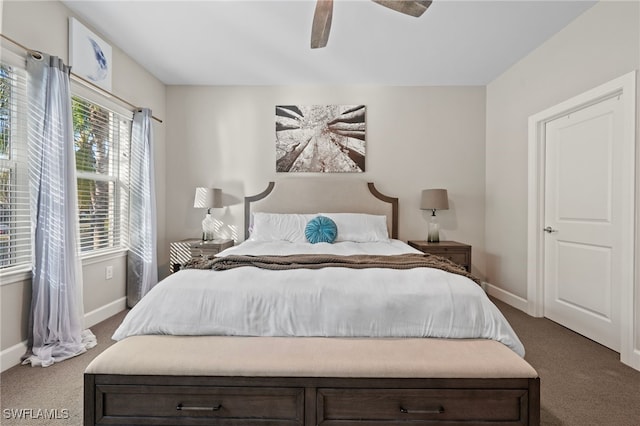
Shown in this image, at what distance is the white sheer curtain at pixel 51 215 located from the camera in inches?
90.5

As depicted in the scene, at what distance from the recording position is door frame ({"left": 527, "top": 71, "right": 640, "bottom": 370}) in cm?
230

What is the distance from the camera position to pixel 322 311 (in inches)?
68.1

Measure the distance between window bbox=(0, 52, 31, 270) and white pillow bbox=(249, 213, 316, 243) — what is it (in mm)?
1899

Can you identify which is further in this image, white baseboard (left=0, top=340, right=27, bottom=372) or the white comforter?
white baseboard (left=0, top=340, right=27, bottom=372)

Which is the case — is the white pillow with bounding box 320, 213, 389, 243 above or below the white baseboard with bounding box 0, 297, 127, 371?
above

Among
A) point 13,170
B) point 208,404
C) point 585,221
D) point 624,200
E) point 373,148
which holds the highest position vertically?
point 373,148

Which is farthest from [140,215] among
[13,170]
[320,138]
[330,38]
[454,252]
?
[454,252]

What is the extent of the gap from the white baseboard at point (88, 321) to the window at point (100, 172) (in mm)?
562

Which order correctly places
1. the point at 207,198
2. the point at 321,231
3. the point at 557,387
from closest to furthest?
1. the point at 557,387
2. the point at 321,231
3. the point at 207,198

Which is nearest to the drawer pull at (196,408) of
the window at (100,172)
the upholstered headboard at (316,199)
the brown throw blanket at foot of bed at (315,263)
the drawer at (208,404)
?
the drawer at (208,404)

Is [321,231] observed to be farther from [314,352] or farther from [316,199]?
[314,352]

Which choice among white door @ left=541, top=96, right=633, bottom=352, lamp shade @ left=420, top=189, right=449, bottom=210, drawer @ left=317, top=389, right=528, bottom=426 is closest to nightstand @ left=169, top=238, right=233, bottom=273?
lamp shade @ left=420, top=189, right=449, bottom=210

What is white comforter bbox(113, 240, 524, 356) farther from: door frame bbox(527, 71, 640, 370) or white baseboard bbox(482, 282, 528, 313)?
white baseboard bbox(482, 282, 528, 313)

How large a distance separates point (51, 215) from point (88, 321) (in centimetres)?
111
